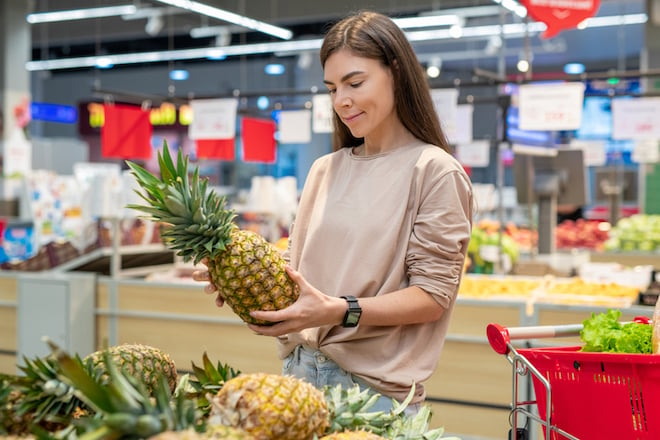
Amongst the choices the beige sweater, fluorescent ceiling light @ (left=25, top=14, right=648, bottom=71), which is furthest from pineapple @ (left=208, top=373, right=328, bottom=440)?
fluorescent ceiling light @ (left=25, top=14, right=648, bottom=71)

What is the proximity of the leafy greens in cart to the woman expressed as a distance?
0.35 m

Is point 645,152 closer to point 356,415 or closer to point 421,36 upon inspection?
point 421,36

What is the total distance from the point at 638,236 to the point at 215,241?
26.0 feet

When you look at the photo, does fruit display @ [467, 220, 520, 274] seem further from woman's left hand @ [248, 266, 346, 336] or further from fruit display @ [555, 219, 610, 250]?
woman's left hand @ [248, 266, 346, 336]

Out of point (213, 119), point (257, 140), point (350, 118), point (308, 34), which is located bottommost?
point (350, 118)

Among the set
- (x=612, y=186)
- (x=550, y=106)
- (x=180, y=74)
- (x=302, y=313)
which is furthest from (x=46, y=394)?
(x=180, y=74)

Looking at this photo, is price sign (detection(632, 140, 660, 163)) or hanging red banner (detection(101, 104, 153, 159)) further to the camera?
price sign (detection(632, 140, 660, 163))

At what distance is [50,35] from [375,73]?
20.1m

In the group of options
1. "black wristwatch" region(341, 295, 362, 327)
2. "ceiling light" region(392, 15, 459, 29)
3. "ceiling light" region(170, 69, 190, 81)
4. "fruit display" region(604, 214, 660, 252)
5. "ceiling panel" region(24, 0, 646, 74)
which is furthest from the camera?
"ceiling light" region(170, 69, 190, 81)

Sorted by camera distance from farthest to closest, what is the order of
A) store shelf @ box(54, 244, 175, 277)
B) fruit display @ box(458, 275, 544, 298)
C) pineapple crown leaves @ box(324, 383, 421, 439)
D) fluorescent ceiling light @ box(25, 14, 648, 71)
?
1. fluorescent ceiling light @ box(25, 14, 648, 71)
2. store shelf @ box(54, 244, 175, 277)
3. fruit display @ box(458, 275, 544, 298)
4. pineapple crown leaves @ box(324, 383, 421, 439)

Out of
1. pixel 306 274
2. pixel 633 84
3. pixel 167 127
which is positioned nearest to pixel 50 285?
pixel 306 274

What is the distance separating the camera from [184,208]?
5.97 ft

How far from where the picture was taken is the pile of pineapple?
1216 millimetres

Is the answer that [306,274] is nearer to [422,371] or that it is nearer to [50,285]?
[422,371]
